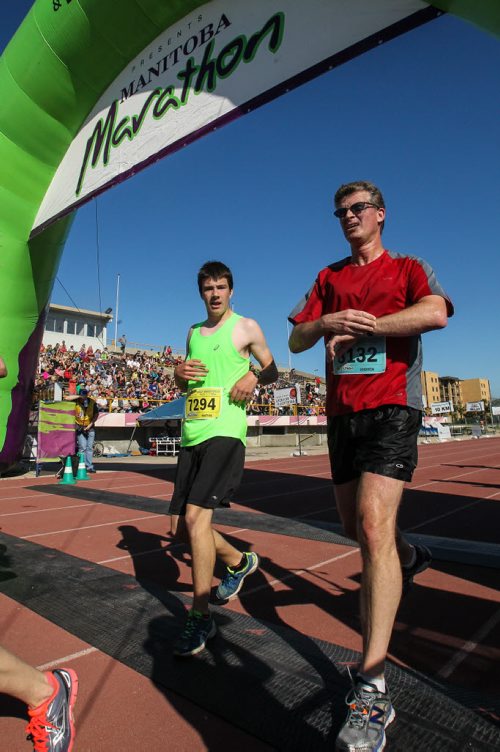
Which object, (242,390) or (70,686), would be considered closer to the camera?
(70,686)

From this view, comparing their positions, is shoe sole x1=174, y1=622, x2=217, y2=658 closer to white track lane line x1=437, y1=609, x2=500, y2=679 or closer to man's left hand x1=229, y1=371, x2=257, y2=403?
white track lane line x1=437, y1=609, x2=500, y2=679

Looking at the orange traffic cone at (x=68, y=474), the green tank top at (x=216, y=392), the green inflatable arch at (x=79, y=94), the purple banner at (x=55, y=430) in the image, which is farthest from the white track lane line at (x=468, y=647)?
the purple banner at (x=55, y=430)

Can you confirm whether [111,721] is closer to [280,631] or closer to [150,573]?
[280,631]

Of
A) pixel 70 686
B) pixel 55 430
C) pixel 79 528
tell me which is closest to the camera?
pixel 70 686

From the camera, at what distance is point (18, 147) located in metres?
5.45

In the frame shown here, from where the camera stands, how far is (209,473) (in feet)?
8.27

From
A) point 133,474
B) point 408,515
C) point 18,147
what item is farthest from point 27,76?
point 133,474

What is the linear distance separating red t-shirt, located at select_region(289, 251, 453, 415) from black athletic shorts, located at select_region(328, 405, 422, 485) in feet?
0.13

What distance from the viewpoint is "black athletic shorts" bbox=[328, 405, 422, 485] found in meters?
1.85

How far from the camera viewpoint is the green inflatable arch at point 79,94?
13.4 feet

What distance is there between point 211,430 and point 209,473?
0.24 meters

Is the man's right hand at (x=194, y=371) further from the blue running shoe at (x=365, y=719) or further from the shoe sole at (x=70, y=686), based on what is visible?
the blue running shoe at (x=365, y=719)

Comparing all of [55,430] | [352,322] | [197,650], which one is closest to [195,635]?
[197,650]

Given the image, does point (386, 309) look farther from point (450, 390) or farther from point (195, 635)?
point (450, 390)
